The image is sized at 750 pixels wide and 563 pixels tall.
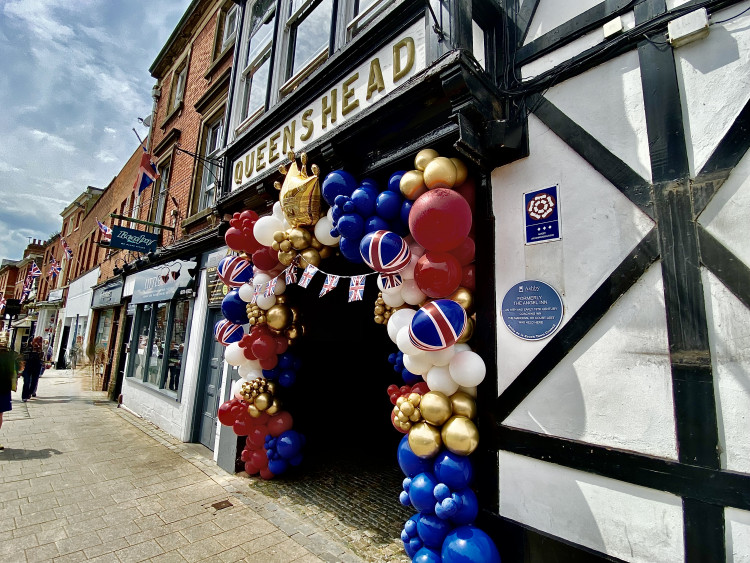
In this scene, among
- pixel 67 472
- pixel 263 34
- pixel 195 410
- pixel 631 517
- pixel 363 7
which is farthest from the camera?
pixel 195 410

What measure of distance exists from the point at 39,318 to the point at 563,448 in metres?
34.5

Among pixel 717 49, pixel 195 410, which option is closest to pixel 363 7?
pixel 717 49

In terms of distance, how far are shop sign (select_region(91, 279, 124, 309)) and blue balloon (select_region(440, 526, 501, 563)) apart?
12.6 meters

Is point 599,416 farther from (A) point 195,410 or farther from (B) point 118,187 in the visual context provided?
(B) point 118,187

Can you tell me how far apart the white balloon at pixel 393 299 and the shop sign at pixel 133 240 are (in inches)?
330

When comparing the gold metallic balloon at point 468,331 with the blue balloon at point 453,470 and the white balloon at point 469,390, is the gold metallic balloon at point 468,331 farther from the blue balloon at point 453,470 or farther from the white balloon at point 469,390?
the blue balloon at point 453,470

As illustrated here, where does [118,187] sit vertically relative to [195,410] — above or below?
above

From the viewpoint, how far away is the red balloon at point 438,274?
2.75 metres

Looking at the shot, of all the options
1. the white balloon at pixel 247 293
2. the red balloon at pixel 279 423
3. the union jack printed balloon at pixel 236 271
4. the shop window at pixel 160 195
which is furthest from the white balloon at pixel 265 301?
the shop window at pixel 160 195

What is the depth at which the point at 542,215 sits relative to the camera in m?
2.73

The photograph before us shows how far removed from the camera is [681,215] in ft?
7.07

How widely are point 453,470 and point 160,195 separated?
11573 millimetres

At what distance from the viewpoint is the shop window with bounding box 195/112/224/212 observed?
8.73 metres

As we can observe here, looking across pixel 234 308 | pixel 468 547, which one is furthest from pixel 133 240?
pixel 468 547
